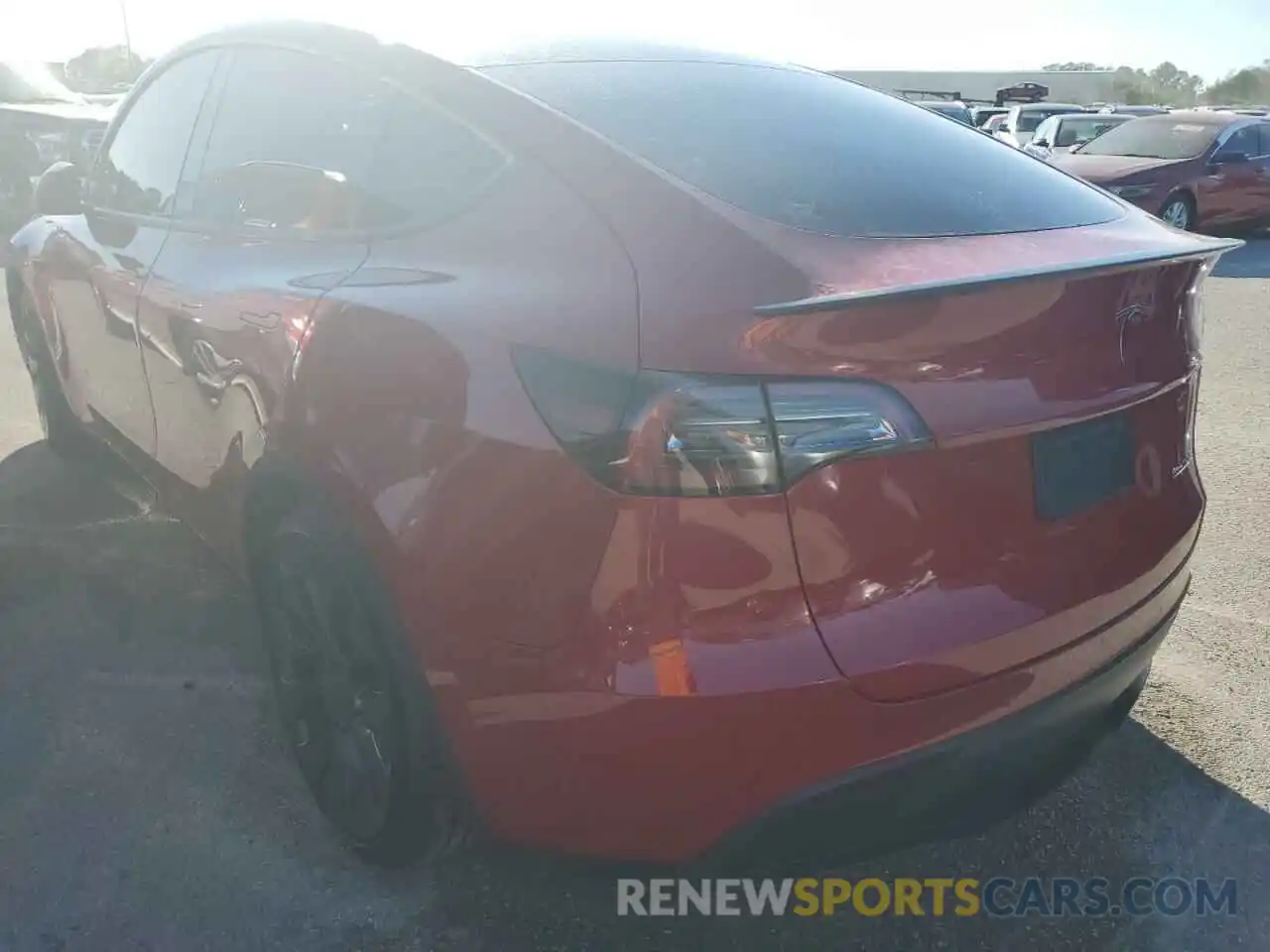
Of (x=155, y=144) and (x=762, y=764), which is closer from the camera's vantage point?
(x=762, y=764)

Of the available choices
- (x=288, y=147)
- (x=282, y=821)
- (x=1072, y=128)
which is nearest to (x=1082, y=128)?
(x=1072, y=128)

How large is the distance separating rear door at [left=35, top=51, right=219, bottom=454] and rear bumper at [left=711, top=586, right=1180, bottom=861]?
2233mm

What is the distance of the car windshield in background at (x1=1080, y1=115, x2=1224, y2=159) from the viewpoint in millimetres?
13156

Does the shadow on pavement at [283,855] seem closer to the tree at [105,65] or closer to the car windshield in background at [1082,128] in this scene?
the car windshield in background at [1082,128]

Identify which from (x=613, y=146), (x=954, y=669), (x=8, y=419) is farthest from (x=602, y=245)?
(x=8, y=419)

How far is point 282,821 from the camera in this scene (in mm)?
2604

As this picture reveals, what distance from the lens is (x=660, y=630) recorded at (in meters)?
1.67

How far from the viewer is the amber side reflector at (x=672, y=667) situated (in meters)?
1.67

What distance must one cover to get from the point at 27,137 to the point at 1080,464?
39.7 ft

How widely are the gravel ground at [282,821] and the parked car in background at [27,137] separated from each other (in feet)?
29.3

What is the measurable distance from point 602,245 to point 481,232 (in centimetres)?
32

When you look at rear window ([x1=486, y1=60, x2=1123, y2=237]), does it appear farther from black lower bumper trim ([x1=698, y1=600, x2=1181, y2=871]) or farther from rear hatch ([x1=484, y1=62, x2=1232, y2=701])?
black lower bumper trim ([x1=698, y1=600, x2=1181, y2=871])

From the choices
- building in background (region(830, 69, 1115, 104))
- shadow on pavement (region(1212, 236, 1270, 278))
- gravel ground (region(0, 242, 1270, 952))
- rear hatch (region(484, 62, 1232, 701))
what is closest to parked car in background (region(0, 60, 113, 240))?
gravel ground (region(0, 242, 1270, 952))

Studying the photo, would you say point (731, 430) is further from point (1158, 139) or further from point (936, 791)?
point (1158, 139)
